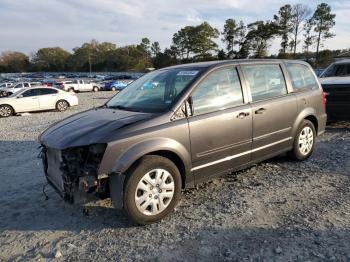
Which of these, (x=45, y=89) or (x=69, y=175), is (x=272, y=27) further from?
(x=69, y=175)

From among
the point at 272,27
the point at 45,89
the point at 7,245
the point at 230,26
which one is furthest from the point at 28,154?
the point at 230,26

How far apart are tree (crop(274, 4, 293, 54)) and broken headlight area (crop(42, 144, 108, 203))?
79.9m

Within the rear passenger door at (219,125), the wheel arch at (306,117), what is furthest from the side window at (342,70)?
the rear passenger door at (219,125)

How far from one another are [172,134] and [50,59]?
149658 mm

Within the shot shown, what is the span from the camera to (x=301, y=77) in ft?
20.9

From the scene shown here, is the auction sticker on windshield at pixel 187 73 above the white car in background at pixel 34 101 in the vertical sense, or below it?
above

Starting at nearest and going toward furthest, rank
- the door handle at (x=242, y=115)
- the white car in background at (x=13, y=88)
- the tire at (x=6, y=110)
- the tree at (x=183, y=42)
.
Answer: the door handle at (x=242, y=115) → the tire at (x=6, y=110) → the white car in background at (x=13, y=88) → the tree at (x=183, y=42)

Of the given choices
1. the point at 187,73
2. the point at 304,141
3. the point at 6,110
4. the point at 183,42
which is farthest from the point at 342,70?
the point at 183,42

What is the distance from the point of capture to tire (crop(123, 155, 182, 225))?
13.2 ft

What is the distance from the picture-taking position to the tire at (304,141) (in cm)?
618

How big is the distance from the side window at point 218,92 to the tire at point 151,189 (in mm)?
842

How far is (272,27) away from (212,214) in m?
82.7

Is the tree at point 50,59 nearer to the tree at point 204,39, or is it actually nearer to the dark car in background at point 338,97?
the tree at point 204,39

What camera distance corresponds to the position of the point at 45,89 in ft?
62.0
